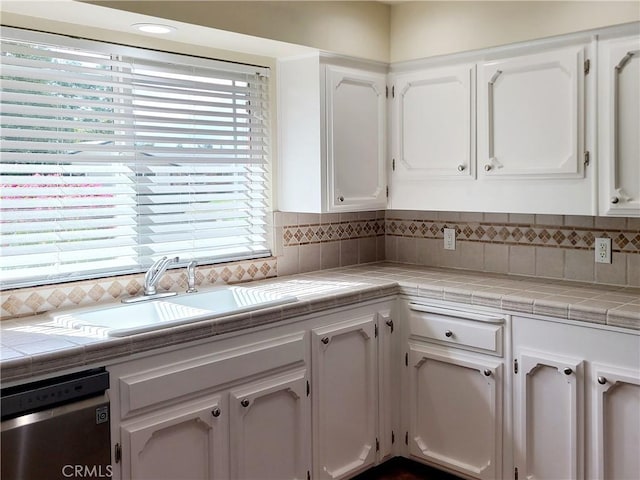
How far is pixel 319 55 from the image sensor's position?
9.90ft

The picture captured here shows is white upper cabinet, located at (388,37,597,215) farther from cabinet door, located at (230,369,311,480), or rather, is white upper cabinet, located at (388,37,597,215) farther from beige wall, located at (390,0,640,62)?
cabinet door, located at (230,369,311,480)

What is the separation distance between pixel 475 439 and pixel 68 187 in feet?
6.65

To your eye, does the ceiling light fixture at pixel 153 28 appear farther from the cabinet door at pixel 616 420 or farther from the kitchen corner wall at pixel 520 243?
the cabinet door at pixel 616 420

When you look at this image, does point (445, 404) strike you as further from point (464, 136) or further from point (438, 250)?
point (464, 136)

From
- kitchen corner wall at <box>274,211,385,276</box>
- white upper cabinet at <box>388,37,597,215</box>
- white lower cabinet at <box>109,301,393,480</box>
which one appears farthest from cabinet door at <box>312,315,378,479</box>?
white upper cabinet at <box>388,37,597,215</box>

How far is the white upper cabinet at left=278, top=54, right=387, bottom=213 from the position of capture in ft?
10.1

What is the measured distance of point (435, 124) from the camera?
3.16 meters

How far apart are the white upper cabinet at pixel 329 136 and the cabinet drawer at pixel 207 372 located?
2.65 ft

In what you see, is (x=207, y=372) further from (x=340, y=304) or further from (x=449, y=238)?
(x=449, y=238)

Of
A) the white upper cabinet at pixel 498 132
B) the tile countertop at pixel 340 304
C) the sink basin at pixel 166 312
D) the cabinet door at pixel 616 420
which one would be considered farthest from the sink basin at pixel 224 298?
the cabinet door at pixel 616 420

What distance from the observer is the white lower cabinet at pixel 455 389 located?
8.99 ft

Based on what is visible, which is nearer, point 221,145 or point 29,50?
point 29,50

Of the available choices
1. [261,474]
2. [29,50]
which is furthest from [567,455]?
[29,50]

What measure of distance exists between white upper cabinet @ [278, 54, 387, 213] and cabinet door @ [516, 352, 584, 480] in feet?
3.84
